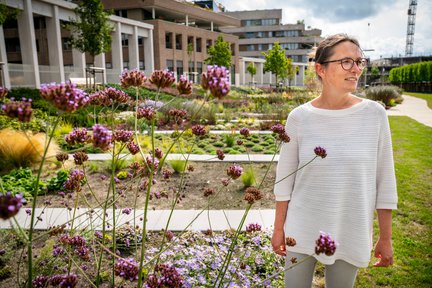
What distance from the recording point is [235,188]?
20.0ft

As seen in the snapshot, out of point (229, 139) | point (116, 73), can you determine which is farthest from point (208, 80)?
point (116, 73)

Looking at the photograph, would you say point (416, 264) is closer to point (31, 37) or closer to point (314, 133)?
point (314, 133)

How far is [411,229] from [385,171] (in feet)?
10.4

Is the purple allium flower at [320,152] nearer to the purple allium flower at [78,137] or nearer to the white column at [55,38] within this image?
the purple allium flower at [78,137]

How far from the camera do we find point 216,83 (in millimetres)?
1325

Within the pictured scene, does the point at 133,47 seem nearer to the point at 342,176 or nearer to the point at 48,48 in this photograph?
the point at 48,48

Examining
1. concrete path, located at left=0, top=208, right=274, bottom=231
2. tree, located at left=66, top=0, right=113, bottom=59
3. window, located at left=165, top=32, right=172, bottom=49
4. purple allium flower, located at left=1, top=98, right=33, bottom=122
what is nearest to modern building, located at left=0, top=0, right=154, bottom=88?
tree, located at left=66, top=0, right=113, bottom=59

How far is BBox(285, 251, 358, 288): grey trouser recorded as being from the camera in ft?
7.52

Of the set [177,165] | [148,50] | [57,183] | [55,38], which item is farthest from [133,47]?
[57,183]

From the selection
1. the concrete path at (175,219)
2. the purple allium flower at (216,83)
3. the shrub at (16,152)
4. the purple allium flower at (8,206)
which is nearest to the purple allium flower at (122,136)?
the purple allium flower at (216,83)

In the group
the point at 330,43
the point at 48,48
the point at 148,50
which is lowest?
the point at 330,43

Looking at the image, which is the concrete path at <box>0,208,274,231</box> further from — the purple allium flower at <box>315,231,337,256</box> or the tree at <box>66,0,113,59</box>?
the tree at <box>66,0,113,59</box>

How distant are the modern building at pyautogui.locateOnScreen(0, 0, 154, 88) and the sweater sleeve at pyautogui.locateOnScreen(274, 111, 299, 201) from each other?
55.5ft

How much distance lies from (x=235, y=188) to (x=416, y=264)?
9.63 feet
